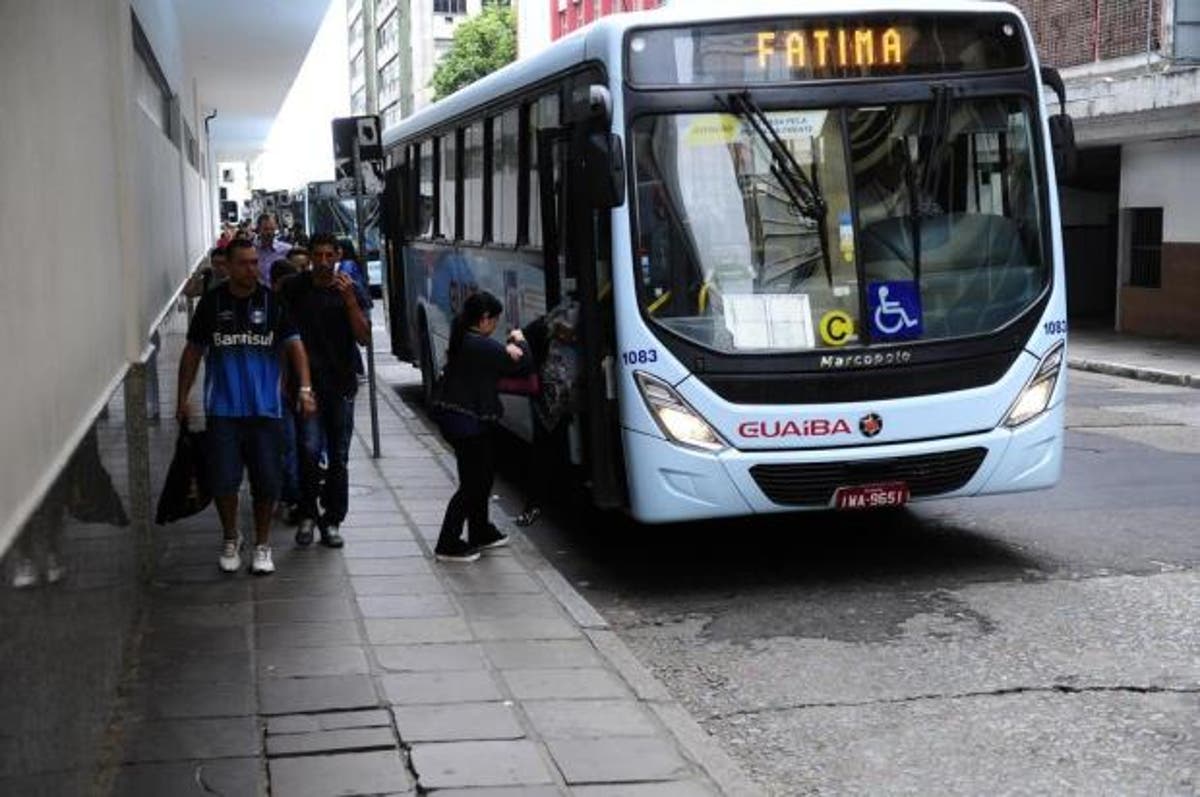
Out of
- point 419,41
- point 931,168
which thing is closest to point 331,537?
point 931,168

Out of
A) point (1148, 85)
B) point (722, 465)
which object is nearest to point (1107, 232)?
point (1148, 85)

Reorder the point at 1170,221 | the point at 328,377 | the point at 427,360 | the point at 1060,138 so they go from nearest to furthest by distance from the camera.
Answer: the point at 1060,138 < the point at 328,377 < the point at 427,360 < the point at 1170,221

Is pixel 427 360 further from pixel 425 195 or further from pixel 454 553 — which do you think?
pixel 454 553

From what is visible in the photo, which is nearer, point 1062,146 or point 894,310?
point 894,310

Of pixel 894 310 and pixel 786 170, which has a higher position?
pixel 786 170

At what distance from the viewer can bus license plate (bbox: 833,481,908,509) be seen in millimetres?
7625

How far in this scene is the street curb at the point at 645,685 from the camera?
199 inches

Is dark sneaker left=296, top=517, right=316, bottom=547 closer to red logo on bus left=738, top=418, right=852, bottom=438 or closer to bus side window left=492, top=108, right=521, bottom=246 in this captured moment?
bus side window left=492, top=108, right=521, bottom=246

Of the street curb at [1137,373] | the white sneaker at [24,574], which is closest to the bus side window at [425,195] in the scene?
the street curb at [1137,373]

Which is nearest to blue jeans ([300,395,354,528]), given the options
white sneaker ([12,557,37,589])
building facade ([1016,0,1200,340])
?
white sneaker ([12,557,37,589])

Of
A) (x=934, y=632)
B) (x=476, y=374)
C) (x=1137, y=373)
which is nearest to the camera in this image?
(x=934, y=632)

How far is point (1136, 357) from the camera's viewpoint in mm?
20406

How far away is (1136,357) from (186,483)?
16.1 m

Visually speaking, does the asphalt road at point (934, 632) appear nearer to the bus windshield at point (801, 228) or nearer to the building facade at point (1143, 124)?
the bus windshield at point (801, 228)
